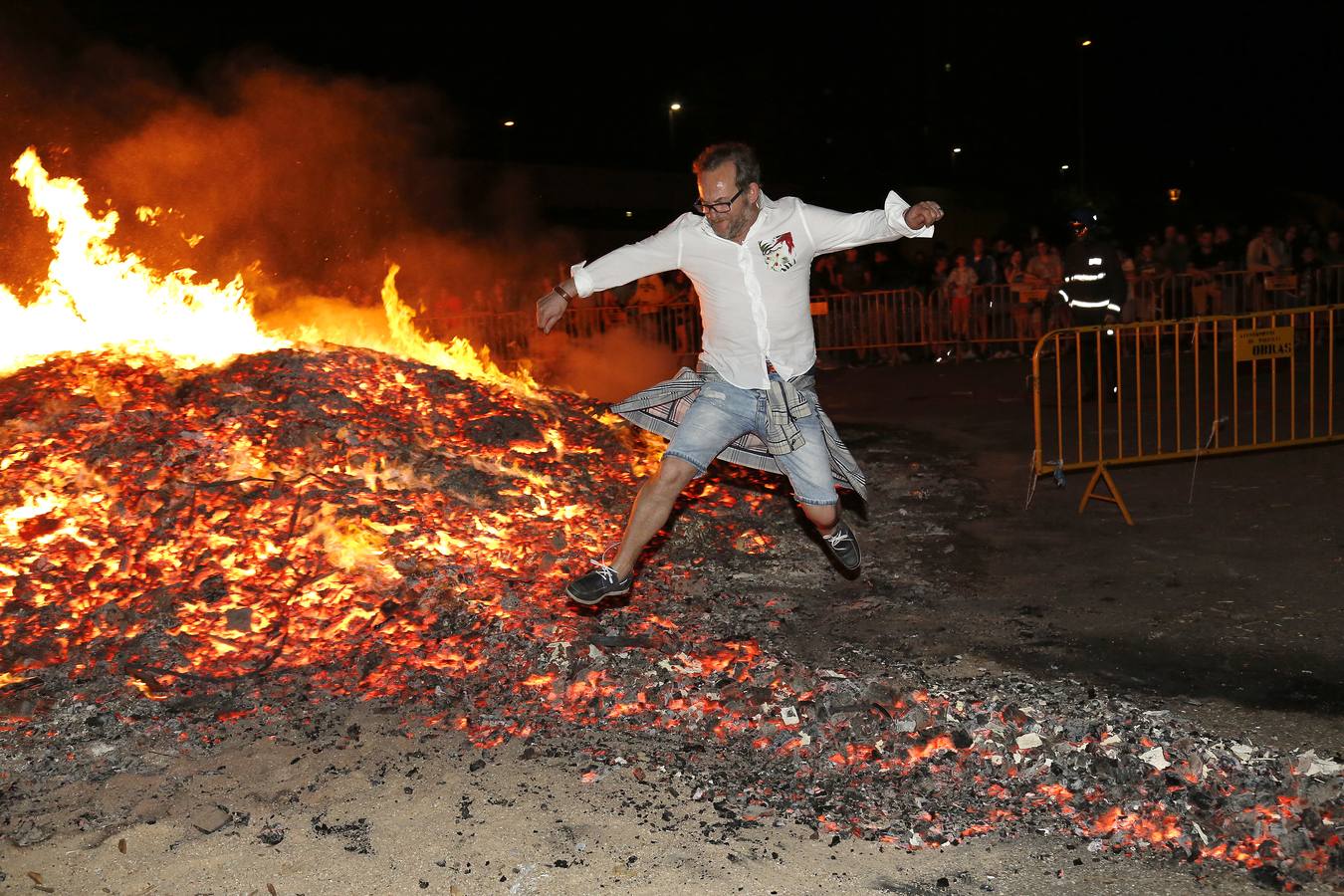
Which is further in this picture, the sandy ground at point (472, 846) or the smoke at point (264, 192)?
the smoke at point (264, 192)

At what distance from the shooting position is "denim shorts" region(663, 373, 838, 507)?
4805 mm

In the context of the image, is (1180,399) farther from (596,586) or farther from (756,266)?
(596,586)

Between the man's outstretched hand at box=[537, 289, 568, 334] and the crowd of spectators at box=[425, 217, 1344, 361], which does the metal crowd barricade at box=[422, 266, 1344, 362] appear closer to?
the crowd of spectators at box=[425, 217, 1344, 361]

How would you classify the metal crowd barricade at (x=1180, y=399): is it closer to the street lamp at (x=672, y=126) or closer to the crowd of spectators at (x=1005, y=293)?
the crowd of spectators at (x=1005, y=293)

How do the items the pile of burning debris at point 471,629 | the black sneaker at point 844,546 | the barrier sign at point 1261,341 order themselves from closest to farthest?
the pile of burning debris at point 471,629 → the black sneaker at point 844,546 → the barrier sign at point 1261,341

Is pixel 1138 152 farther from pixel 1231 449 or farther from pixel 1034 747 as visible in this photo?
pixel 1034 747

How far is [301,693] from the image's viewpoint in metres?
4.79

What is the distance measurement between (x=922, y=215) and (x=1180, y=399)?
8.30 metres

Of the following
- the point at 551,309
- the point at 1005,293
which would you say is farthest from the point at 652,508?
the point at 1005,293

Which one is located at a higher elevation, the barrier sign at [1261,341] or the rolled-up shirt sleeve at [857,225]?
the rolled-up shirt sleeve at [857,225]

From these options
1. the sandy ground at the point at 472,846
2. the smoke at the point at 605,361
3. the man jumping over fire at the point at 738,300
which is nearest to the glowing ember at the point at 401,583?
the sandy ground at the point at 472,846

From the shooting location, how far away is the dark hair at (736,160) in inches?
182

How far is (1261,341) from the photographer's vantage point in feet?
27.4

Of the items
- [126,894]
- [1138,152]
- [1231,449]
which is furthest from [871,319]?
[1138,152]
